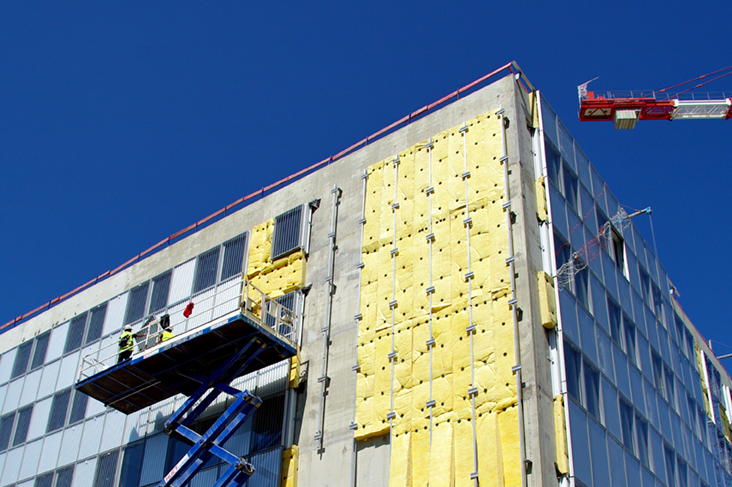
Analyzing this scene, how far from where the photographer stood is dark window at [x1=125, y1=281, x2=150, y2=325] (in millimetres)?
38062

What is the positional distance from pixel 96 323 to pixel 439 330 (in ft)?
68.5

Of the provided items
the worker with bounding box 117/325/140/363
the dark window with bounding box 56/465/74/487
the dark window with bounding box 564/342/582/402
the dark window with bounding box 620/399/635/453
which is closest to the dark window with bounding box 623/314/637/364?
the dark window with bounding box 620/399/635/453

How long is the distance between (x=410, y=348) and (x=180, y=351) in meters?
8.33

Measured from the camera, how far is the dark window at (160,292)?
37.2m

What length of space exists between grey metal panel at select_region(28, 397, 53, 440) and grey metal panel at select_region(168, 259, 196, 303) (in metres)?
8.80

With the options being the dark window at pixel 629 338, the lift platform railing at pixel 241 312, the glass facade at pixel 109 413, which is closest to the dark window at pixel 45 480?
the glass facade at pixel 109 413

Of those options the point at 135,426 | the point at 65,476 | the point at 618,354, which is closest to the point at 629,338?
the point at 618,354

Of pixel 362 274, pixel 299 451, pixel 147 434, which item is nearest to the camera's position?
pixel 299 451

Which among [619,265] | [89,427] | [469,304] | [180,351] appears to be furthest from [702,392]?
[89,427]

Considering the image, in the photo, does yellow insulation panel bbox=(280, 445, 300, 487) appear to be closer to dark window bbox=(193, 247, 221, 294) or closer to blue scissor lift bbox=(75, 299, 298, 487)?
blue scissor lift bbox=(75, 299, 298, 487)

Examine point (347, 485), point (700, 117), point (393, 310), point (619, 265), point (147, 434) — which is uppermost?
point (700, 117)

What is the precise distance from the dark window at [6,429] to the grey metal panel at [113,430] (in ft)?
26.4

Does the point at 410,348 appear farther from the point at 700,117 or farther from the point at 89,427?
the point at 700,117

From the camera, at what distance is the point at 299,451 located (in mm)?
28141
